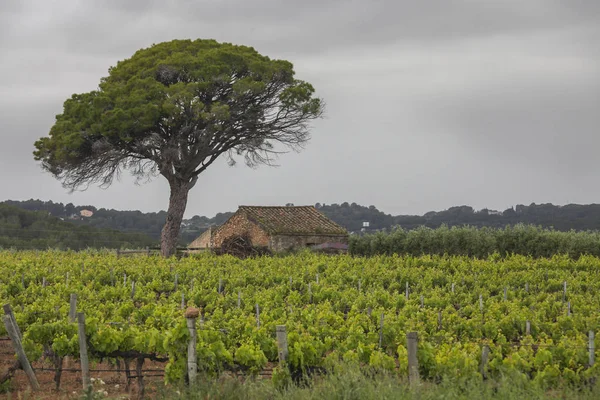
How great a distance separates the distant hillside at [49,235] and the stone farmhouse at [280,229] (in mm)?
21404

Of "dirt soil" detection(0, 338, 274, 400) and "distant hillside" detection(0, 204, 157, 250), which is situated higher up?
"distant hillside" detection(0, 204, 157, 250)

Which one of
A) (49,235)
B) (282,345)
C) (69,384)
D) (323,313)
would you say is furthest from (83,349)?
(49,235)

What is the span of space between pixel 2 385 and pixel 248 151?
27.0 m

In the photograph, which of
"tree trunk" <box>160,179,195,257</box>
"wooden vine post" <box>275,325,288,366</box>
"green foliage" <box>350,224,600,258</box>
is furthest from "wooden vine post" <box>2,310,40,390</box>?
"tree trunk" <box>160,179,195,257</box>

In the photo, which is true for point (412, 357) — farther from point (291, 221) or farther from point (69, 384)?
Answer: point (291, 221)

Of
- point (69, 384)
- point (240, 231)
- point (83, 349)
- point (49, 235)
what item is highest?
point (49, 235)

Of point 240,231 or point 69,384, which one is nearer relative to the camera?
point 69,384

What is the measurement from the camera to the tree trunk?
38000 mm

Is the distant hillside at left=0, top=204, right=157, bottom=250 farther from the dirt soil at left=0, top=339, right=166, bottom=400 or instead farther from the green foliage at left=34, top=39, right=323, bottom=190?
the dirt soil at left=0, top=339, right=166, bottom=400

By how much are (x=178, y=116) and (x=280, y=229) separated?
671 cm

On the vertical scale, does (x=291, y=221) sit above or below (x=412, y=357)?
above

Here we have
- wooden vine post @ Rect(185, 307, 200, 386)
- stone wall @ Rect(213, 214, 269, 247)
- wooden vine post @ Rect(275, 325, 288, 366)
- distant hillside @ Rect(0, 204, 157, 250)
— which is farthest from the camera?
distant hillside @ Rect(0, 204, 157, 250)

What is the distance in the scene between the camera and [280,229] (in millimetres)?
37312

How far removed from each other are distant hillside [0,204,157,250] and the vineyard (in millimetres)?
27665
